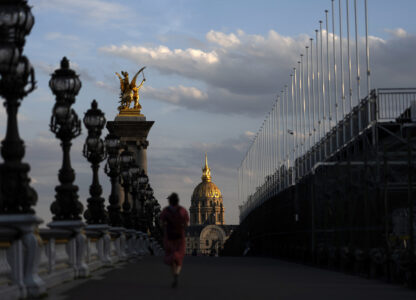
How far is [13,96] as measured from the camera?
622 inches

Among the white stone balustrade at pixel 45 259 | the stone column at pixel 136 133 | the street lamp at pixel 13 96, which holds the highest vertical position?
the stone column at pixel 136 133

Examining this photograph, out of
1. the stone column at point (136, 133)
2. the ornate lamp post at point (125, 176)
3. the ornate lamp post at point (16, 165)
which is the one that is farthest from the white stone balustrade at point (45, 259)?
the stone column at point (136, 133)

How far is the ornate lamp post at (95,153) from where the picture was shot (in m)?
28.4

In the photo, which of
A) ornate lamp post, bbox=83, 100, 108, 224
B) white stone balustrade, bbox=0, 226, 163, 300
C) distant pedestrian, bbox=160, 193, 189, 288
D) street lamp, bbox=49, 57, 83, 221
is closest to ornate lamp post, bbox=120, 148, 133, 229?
white stone balustrade, bbox=0, 226, 163, 300

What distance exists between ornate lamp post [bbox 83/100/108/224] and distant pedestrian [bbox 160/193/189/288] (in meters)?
8.24

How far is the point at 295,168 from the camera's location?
56.2 metres

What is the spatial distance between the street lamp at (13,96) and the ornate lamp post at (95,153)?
12159mm

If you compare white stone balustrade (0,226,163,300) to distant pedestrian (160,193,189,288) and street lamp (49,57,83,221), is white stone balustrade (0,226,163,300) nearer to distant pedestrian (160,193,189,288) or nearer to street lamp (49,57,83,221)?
street lamp (49,57,83,221)

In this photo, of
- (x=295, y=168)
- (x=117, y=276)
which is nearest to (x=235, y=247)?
(x=295, y=168)

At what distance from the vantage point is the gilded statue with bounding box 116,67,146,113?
114000mm

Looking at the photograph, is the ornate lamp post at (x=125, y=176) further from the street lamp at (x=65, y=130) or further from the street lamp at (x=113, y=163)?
the street lamp at (x=65, y=130)

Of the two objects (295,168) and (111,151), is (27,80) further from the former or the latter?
(295,168)

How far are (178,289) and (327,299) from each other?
3.57 m

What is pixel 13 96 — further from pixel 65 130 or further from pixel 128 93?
pixel 128 93
